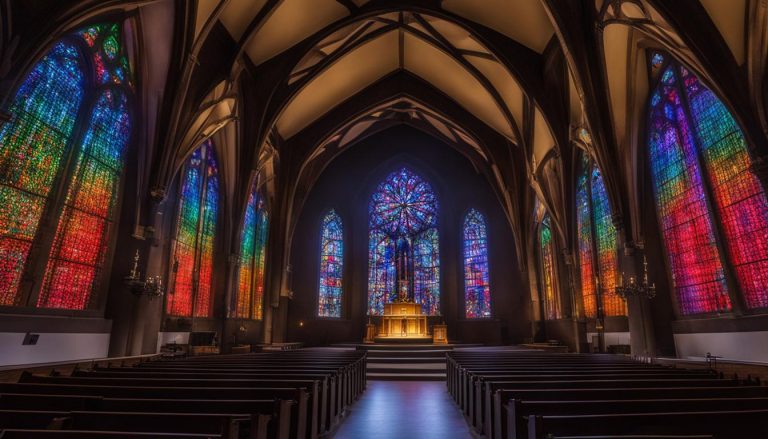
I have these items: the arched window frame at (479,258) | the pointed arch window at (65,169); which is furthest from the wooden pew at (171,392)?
the arched window frame at (479,258)

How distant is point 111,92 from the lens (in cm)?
1150

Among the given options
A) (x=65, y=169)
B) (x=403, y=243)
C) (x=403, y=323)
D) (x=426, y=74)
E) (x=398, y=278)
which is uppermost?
(x=426, y=74)

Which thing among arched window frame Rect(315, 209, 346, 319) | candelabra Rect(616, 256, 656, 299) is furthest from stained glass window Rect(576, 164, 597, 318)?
arched window frame Rect(315, 209, 346, 319)

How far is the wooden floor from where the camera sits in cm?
599

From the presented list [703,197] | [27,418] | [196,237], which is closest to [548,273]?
[703,197]

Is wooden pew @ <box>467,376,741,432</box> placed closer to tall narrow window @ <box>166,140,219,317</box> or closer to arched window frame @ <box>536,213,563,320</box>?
tall narrow window @ <box>166,140,219,317</box>

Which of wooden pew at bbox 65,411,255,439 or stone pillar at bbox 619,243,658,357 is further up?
stone pillar at bbox 619,243,658,357

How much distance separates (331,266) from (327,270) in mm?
359

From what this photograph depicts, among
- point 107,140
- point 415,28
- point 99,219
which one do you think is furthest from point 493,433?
point 415,28

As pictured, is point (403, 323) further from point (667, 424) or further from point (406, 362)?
point (667, 424)

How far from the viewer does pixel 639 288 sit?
11.7 meters

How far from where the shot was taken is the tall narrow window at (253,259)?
19.5m

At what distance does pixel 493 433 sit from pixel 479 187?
72.8 feet

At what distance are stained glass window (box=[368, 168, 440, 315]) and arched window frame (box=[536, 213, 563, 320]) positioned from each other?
614 centimetres
